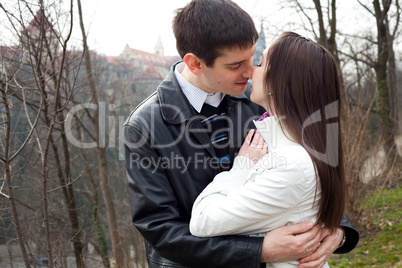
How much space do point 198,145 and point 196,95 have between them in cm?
30

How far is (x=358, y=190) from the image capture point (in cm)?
619

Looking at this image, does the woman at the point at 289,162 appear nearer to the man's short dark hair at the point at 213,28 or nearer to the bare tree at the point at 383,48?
the man's short dark hair at the point at 213,28

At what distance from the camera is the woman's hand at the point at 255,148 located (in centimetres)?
174

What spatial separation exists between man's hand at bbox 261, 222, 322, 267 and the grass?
403cm

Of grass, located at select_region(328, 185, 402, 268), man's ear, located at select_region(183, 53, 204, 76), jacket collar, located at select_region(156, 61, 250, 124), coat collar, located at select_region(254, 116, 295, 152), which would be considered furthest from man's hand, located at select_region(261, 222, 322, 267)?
grass, located at select_region(328, 185, 402, 268)

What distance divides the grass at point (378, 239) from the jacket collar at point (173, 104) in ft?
13.9

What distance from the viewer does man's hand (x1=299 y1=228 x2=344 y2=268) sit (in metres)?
1.62

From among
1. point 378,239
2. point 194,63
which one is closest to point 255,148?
point 194,63

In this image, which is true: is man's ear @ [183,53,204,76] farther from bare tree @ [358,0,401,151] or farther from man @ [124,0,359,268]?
bare tree @ [358,0,401,151]

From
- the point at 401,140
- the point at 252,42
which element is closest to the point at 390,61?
the point at 401,140

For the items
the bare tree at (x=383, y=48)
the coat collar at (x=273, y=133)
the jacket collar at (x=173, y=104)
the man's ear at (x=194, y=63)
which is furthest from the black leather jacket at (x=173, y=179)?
the bare tree at (x=383, y=48)

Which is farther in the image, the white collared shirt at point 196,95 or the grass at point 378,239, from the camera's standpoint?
the grass at point 378,239

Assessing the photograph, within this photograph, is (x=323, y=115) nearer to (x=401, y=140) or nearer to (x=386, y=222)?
(x=386, y=222)

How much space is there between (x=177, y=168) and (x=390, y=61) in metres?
13.0
